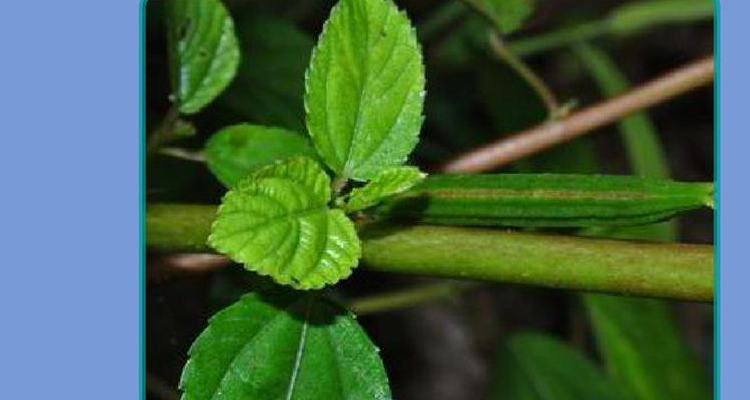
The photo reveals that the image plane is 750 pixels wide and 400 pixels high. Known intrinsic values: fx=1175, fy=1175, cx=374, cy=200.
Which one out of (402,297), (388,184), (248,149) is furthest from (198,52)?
(402,297)

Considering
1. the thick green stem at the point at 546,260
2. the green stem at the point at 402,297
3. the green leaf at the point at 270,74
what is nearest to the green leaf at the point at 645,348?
the green stem at the point at 402,297

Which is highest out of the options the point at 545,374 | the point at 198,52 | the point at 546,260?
the point at 198,52

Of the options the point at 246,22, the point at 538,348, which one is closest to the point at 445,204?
the point at 246,22

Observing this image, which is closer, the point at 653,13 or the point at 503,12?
the point at 503,12

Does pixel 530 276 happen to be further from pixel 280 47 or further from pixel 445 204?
pixel 280 47

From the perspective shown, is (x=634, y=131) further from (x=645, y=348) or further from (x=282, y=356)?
(x=282, y=356)

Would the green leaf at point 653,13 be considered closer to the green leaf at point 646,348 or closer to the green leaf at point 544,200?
the green leaf at point 646,348

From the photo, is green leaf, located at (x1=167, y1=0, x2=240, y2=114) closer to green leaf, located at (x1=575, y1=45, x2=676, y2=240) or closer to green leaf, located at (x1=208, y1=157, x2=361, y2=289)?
green leaf, located at (x1=208, y1=157, x2=361, y2=289)
